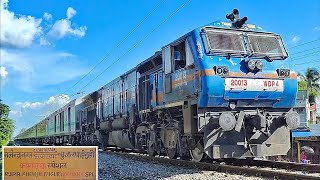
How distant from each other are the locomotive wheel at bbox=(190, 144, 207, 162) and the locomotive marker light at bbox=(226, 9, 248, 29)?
3326mm

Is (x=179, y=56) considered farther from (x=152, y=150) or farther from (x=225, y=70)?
(x=152, y=150)

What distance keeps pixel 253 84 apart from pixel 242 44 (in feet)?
3.73

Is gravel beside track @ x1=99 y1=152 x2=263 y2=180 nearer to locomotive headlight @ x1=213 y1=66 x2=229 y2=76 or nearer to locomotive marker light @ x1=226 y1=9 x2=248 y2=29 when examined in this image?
locomotive headlight @ x1=213 y1=66 x2=229 y2=76

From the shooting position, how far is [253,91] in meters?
9.20

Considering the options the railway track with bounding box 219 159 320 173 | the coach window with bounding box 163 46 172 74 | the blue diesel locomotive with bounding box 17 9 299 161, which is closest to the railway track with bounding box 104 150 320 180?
the railway track with bounding box 219 159 320 173

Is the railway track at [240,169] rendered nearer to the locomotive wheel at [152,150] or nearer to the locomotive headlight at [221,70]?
the locomotive wheel at [152,150]

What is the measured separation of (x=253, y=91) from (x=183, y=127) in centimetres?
201

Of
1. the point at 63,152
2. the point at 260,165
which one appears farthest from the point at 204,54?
the point at 63,152

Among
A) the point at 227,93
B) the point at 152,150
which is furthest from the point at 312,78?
the point at 227,93

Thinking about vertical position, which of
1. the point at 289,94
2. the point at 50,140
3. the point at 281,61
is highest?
the point at 281,61

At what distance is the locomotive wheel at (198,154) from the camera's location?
959cm

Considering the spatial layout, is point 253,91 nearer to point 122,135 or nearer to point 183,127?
point 183,127

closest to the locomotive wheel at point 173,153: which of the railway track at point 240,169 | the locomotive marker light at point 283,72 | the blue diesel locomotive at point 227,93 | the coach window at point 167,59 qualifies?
the blue diesel locomotive at point 227,93

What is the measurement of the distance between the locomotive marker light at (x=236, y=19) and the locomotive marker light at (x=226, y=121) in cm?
272
